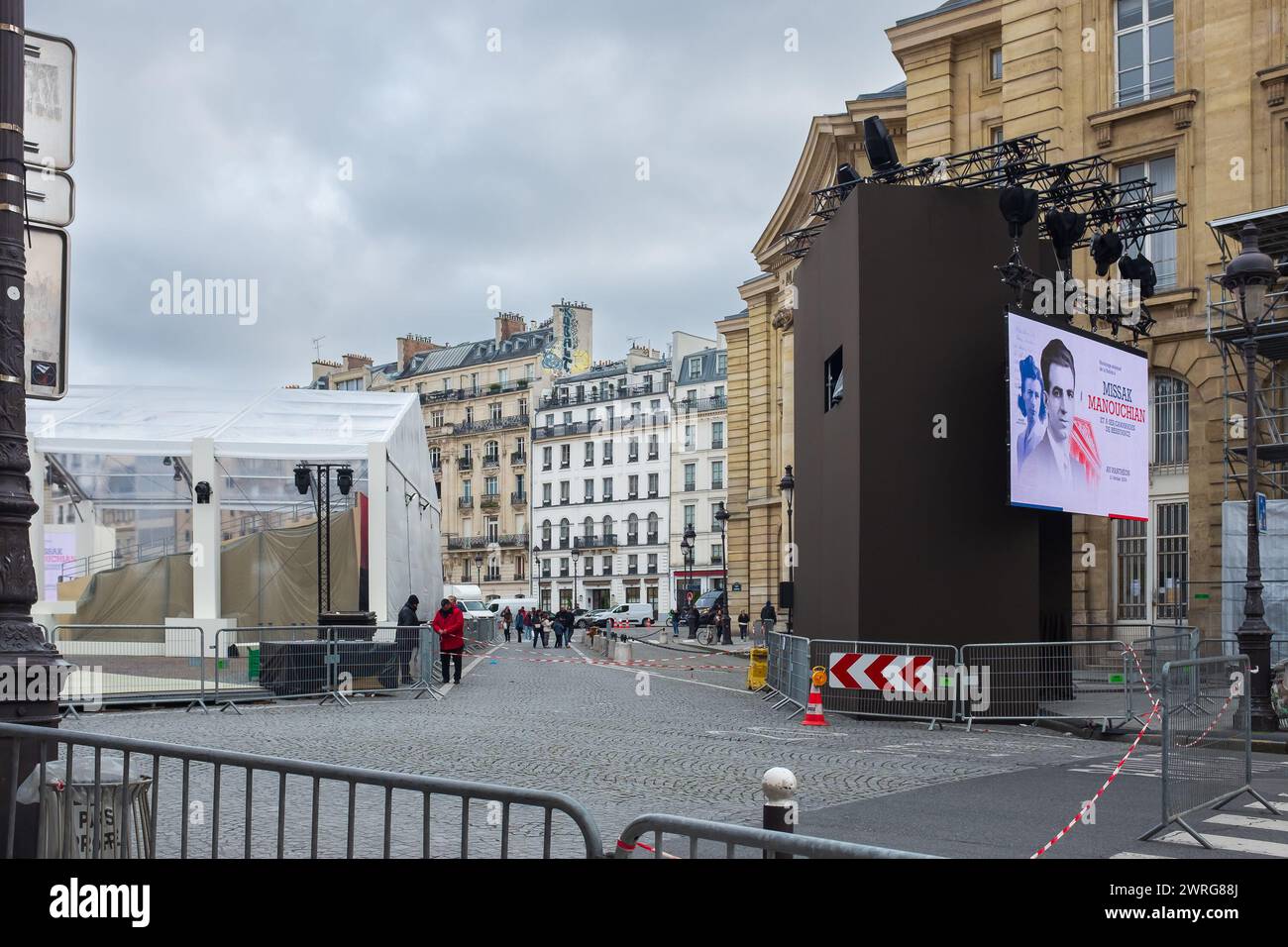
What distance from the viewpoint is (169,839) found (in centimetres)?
697

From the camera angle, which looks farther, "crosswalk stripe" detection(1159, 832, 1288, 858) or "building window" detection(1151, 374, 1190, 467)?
"building window" detection(1151, 374, 1190, 467)

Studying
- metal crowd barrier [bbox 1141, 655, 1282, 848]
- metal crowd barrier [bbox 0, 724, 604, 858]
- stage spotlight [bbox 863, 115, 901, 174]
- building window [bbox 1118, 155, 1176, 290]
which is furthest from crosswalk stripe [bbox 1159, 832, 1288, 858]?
building window [bbox 1118, 155, 1176, 290]

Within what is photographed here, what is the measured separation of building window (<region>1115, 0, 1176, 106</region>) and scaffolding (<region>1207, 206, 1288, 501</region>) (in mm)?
3994

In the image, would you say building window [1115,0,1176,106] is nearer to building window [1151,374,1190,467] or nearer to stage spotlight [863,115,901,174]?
building window [1151,374,1190,467]

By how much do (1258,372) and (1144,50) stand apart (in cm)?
782

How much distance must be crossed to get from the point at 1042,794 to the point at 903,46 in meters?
29.2

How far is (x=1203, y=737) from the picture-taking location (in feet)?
32.5

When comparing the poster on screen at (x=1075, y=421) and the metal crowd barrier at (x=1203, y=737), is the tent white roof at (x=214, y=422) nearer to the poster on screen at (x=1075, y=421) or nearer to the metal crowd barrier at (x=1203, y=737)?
the poster on screen at (x=1075, y=421)

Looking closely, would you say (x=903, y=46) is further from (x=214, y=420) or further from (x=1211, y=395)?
(x=214, y=420)

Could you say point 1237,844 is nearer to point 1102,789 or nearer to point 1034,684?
point 1102,789

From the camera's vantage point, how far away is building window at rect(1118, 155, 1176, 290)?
94.3ft

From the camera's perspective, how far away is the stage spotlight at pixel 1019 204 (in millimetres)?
17969

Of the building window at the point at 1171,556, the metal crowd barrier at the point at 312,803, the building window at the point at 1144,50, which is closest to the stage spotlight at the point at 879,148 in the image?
the building window at the point at 1144,50

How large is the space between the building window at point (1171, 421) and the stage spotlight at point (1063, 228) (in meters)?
9.45
